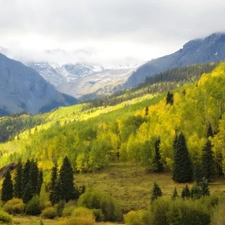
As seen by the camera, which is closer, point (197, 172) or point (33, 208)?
point (33, 208)

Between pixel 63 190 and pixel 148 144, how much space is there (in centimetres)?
3932

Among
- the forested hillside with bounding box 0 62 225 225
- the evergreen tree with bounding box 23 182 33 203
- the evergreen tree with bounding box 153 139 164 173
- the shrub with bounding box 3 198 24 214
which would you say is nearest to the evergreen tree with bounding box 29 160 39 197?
the forested hillside with bounding box 0 62 225 225

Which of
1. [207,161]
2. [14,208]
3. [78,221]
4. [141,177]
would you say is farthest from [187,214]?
[141,177]

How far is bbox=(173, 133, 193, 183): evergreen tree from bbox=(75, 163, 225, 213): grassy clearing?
7.87ft

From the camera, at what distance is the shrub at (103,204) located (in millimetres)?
62219

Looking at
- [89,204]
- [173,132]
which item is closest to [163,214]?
[89,204]

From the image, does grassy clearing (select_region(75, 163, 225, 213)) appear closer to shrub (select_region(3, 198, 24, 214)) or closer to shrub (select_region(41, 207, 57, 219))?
shrub (select_region(41, 207, 57, 219))

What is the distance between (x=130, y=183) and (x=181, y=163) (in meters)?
14.6

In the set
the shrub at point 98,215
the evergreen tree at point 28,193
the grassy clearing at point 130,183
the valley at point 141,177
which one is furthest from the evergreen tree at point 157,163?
the shrub at point 98,215

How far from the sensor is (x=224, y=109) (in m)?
116

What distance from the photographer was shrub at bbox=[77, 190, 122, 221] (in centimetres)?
6222

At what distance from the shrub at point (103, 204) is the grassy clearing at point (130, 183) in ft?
26.4

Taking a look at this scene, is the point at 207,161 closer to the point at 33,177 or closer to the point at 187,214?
the point at 33,177

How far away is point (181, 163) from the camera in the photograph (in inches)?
3691
